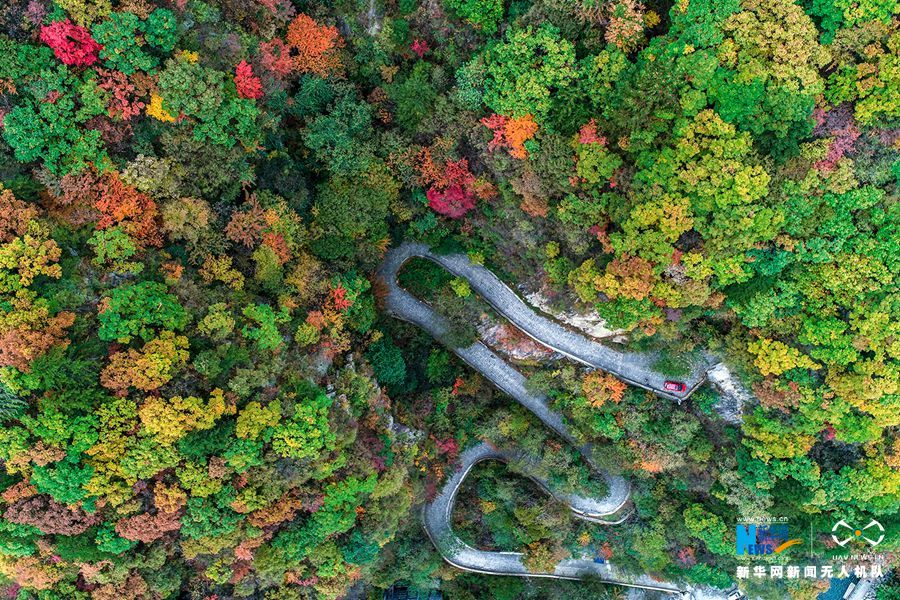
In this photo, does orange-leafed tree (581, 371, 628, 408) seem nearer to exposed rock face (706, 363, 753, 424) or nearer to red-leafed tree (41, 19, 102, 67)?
exposed rock face (706, 363, 753, 424)

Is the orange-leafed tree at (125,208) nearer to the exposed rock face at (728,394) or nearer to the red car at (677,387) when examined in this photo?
the red car at (677,387)

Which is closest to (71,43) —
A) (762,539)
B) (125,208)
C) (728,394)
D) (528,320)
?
(125,208)

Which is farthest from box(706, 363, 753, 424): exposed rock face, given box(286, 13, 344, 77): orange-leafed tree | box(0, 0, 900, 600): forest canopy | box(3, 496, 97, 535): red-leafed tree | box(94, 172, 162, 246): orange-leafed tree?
box(3, 496, 97, 535): red-leafed tree

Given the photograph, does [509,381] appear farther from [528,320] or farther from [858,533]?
[858,533]

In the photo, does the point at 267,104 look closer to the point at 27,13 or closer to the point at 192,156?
the point at 192,156

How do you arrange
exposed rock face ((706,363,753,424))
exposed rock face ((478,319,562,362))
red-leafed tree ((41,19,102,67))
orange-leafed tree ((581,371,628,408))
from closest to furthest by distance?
red-leafed tree ((41,19,102,67)) < exposed rock face ((706,363,753,424)) < orange-leafed tree ((581,371,628,408)) < exposed rock face ((478,319,562,362))

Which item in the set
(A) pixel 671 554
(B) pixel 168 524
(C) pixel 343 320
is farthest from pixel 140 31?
(A) pixel 671 554
